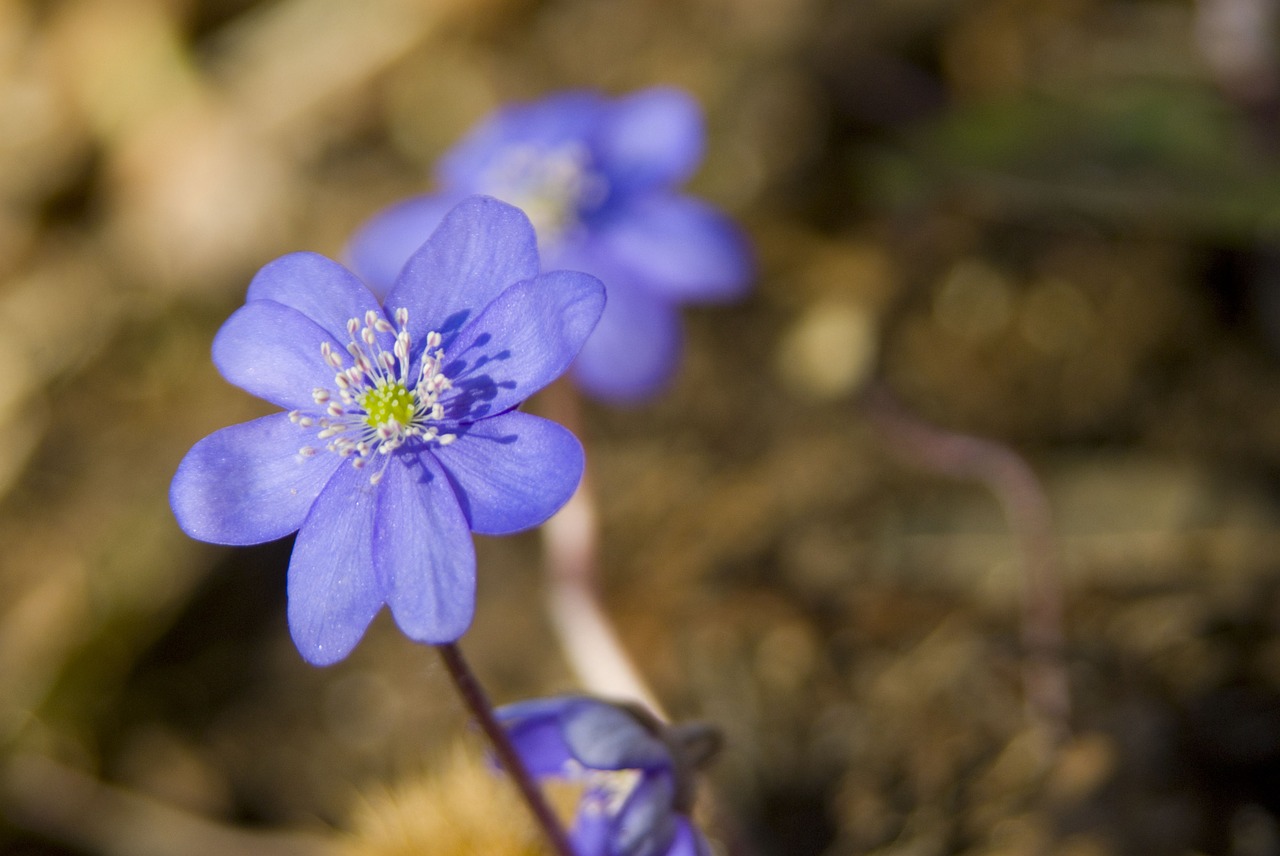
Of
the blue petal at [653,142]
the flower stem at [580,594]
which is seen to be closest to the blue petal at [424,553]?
the flower stem at [580,594]

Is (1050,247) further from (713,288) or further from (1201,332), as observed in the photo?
(713,288)

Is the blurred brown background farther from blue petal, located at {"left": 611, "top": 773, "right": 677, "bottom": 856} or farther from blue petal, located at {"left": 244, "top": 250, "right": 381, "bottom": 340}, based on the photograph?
blue petal, located at {"left": 244, "top": 250, "right": 381, "bottom": 340}

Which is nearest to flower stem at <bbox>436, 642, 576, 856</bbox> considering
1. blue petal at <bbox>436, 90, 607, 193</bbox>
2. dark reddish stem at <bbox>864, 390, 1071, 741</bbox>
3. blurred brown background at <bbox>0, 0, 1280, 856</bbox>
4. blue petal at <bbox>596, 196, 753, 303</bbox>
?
blurred brown background at <bbox>0, 0, 1280, 856</bbox>

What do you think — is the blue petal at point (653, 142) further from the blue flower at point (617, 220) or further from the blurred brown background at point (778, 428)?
the blurred brown background at point (778, 428)

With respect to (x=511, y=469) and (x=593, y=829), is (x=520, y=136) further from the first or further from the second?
Result: (x=593, y=829)

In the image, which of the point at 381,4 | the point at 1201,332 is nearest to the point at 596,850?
the point at 1201,332

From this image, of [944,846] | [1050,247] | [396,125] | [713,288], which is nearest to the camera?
[944,846]
